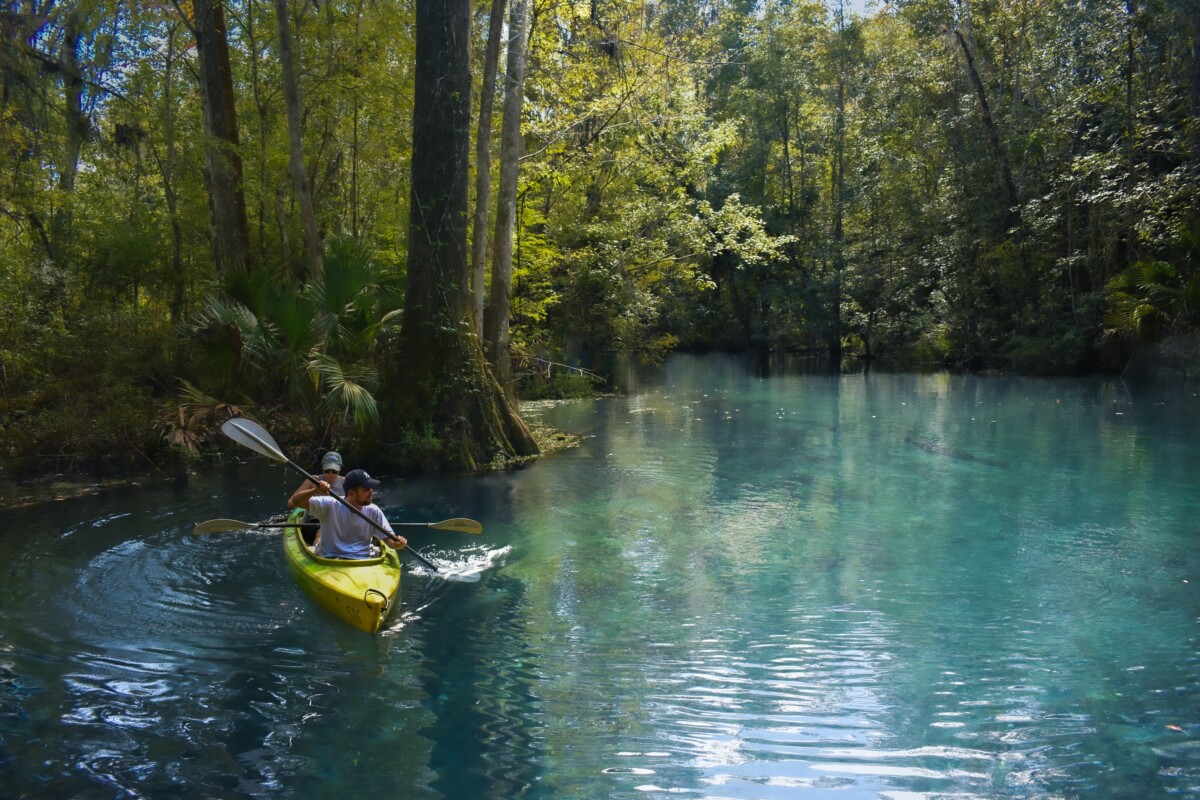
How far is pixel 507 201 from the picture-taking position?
17656 millimetres

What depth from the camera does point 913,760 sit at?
5.09 m

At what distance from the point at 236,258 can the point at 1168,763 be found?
55.3 feet

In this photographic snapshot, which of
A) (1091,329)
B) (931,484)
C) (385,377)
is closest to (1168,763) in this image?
(931,484)

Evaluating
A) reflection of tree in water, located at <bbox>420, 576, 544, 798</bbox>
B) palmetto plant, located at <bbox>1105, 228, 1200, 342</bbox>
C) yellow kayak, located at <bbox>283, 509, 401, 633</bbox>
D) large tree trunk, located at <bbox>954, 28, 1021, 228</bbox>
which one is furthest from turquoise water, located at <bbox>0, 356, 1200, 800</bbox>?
large tree trunk, located at <bbox>954, 28, 1021, 228</bbox>

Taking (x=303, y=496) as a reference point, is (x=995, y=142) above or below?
above

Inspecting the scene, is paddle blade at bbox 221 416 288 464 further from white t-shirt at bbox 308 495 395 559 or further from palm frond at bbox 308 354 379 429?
palm frond at bbox 308 354 379 429

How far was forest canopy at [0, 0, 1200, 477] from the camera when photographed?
576 inches

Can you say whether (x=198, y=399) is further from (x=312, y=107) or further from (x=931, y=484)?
(x=931, y=484)

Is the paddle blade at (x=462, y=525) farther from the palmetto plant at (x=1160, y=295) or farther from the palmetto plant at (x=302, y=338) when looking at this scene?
the palmetto plant at (x=1160, y=295)

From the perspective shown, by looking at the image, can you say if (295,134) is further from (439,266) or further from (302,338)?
(439,266)

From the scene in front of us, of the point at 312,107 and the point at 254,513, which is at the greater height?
the point at 312,107

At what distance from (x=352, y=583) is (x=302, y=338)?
809cm

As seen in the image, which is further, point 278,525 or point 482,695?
point 278,525

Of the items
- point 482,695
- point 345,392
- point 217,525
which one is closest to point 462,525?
point 217,525
